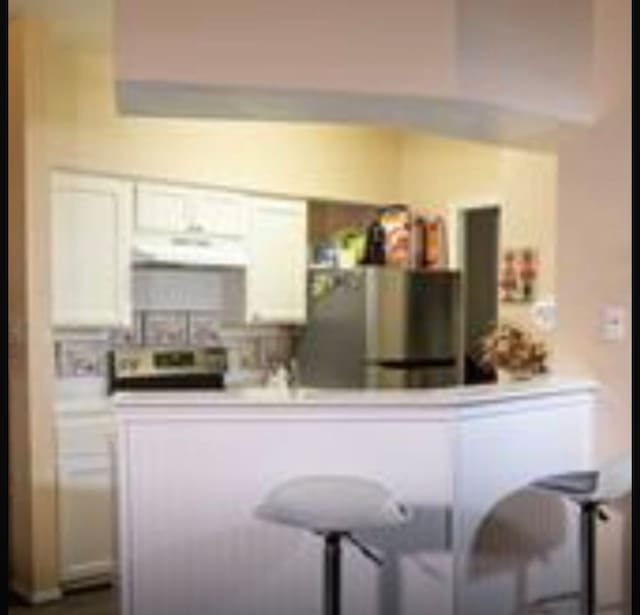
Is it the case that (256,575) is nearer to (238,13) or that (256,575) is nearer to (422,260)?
(238,13)

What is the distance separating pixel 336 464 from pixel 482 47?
160 cm

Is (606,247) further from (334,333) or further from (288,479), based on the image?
(334,333)

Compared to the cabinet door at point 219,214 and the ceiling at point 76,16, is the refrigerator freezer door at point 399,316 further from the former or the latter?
the ceiling at point 76,16

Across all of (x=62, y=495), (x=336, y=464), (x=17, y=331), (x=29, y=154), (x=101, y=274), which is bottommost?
(x=62, y=495)

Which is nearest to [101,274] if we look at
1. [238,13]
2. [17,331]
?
[17,331]

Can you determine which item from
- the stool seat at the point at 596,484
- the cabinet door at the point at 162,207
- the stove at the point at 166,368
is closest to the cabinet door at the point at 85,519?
the stove at the point at 166,368

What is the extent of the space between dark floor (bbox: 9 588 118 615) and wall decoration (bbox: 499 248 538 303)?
2.55 m

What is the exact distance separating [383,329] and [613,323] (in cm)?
199

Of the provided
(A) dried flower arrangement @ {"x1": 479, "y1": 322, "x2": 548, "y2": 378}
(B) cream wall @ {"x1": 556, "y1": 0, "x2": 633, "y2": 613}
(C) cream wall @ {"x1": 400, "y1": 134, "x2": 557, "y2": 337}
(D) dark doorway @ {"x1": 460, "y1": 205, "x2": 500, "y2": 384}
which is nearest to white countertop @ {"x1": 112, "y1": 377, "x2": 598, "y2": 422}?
(B) cream wall @ {"x1": 556, "y1": 0, "x2": 633, "y2": 613}

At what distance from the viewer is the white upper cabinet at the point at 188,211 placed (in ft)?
15.0

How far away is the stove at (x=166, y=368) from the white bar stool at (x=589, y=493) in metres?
2.43

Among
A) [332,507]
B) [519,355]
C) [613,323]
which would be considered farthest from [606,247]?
[332,507]

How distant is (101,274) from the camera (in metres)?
4.37

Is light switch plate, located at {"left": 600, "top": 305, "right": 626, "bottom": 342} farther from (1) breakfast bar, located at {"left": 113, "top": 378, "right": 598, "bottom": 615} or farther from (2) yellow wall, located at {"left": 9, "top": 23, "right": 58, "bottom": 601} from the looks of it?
(2) yellow wall, located at {"left": 9, "top": 23, "right": 58, "bottom": 601}
